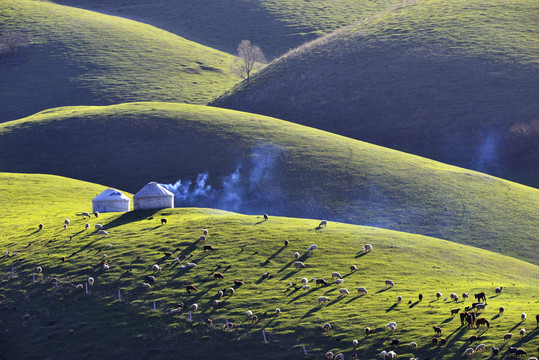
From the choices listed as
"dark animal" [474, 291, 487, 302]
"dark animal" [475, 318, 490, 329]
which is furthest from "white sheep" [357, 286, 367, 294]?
"dark animal" [475, 318, 490, 329]

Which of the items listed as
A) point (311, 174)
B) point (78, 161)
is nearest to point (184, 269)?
point (311, 174)

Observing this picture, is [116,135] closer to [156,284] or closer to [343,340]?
[156,284]

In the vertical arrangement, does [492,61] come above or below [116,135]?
above

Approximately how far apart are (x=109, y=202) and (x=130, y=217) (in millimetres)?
8382

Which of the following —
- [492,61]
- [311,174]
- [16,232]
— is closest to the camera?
[16,232]

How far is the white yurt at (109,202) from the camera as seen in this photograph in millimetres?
84812

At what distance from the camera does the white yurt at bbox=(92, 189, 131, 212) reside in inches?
3339

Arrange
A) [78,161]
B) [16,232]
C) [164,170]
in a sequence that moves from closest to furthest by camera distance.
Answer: [16,232] < [164,170] < [78,161]

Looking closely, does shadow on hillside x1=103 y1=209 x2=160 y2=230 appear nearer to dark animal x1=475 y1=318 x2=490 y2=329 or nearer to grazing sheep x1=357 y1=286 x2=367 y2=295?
grazing sheep x1=357 y1=286 x2=367 y2=295

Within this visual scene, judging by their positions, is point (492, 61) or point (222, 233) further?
point (492, 61)

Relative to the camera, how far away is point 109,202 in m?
84.8

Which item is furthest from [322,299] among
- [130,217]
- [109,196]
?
[109,196]

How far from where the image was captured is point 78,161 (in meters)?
115

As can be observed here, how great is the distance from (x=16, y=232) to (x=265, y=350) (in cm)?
4274
